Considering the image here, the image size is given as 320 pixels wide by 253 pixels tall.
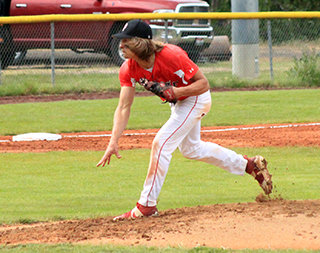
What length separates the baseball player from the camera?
4.82 metres

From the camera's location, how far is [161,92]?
4789mm

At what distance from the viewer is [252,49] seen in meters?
15.9

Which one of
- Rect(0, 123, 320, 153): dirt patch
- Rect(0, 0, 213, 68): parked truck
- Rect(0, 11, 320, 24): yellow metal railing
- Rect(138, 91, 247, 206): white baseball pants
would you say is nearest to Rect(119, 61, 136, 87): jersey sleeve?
Rect(138, 91, 247, 206): white baseball pants

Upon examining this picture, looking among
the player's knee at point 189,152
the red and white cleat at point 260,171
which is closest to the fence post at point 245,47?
the red and white cleat at point 260,171

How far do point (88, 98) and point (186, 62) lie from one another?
32.7 feet

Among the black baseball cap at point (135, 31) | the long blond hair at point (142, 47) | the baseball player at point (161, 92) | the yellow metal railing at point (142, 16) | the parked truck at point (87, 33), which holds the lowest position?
the parked truck at point (87, 33)

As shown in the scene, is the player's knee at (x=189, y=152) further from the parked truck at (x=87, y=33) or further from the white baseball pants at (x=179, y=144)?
the parked truck at (x=87, y=33)

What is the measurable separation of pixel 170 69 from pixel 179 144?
79 cm

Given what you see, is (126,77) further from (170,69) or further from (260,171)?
(260,171)

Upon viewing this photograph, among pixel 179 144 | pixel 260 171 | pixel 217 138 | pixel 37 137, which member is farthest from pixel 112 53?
pixel 179 144

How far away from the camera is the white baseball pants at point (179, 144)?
5.01m

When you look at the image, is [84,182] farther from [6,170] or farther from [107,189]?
[6,170]

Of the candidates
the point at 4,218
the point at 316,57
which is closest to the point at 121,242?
the point at 4,218

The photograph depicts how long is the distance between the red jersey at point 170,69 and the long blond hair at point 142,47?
88 millimetres
